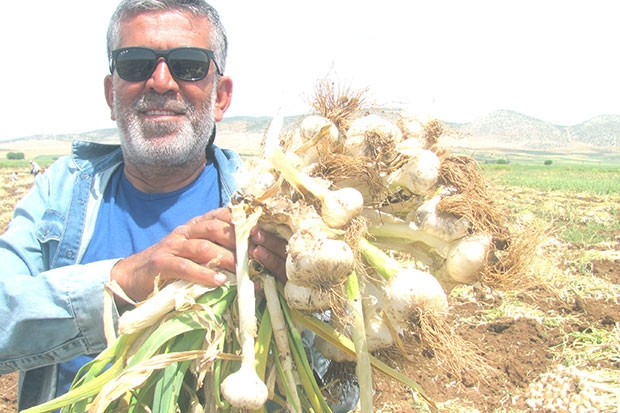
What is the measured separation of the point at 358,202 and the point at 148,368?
0.67m

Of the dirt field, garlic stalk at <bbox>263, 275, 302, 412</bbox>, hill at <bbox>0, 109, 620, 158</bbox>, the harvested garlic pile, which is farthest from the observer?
hill at <bbox>0, 109, 620, 158</bbox>

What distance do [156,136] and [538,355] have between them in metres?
3.53

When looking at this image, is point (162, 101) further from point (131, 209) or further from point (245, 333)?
point (245, 333)

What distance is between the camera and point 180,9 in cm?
201

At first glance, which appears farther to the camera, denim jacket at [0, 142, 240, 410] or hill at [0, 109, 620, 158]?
hill at [0, 109, 620, 158]

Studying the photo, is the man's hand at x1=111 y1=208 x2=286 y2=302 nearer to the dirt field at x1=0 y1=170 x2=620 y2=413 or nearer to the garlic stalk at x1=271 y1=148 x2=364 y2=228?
the garlic stalk at x1=271 y1=148 x2=364 y2=228

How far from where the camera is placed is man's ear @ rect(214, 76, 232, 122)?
2275mm

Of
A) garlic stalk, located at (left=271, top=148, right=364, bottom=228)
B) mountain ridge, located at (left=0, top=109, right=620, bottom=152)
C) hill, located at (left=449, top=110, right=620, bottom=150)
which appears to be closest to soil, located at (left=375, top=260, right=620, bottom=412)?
garlic stalk, located at (left=271, top=148, right=364, bottom=228)

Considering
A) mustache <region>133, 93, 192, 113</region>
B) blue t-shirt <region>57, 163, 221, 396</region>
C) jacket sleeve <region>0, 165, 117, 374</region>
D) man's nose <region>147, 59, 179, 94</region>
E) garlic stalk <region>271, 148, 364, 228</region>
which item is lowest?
jacket sleeve <region>0, 165, 117, 374</region>

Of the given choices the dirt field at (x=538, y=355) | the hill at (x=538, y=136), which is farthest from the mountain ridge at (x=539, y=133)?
the dirt field at (x=538, y=355)

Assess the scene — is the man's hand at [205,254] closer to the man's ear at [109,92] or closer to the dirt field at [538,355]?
the man's ear at [109,92]

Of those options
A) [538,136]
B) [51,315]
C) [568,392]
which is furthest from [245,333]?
[538,136]

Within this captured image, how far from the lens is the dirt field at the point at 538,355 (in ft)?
11.2

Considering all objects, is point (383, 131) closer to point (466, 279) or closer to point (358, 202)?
point (358, 202)
